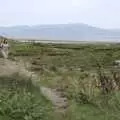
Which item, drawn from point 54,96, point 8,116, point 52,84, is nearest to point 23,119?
point 8,116

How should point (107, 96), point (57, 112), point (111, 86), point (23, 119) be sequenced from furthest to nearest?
point (111, 86) → point (107, 96) → point (57, 112) → point (23, 119)

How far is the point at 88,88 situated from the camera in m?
14.4

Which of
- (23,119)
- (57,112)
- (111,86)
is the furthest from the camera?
(111,86)

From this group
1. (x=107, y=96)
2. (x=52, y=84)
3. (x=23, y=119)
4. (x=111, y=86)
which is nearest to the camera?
(x=23, y=119)

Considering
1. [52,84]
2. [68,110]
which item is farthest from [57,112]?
[52,84]

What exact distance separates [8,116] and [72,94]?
12.2 ft

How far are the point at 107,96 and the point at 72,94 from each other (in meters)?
1.64

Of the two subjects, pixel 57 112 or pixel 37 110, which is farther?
pixel 57 112

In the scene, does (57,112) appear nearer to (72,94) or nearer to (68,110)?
(68,110)

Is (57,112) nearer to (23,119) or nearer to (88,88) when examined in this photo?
(23,119)

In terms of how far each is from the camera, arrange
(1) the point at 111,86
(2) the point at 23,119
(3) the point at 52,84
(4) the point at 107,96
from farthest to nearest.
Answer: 1. (3) the point at 52,84
2. (1) the point at 111,86
3. (4) the point at 107,96
4. (2) the point at 23,119

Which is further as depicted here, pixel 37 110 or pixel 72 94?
pixel 72 94

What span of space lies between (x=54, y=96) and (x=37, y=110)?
3435 mm

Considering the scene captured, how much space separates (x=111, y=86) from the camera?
14.0 m
